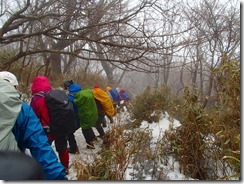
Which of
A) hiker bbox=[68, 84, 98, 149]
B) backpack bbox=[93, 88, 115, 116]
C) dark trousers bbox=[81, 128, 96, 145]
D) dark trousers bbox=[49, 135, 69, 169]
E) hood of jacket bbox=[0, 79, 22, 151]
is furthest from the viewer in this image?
backpack bbox=[93, 88, 115, 116]

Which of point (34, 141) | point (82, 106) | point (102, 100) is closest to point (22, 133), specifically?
point (34, 141)

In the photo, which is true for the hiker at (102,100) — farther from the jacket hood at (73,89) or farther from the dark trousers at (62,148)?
the dark trousers at (62,148)

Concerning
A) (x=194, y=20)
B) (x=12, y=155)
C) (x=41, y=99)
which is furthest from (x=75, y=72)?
(x=12, y=155)

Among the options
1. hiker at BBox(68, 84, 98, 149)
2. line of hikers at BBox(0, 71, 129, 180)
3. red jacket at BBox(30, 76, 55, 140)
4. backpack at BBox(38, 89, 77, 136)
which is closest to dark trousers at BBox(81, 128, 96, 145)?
line of hikers at BBox(0, 71, 129, 180)

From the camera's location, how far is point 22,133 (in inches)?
62.1

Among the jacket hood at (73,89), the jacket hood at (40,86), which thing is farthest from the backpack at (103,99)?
the jacket hood at (40,86)

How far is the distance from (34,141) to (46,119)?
1512 millimetres

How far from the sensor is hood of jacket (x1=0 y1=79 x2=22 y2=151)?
4.76 ft

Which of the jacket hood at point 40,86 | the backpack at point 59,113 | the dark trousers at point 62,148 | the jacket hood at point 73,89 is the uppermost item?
the jacket hood at point 73,89

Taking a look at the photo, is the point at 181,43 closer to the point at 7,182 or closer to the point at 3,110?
the point at 3,110

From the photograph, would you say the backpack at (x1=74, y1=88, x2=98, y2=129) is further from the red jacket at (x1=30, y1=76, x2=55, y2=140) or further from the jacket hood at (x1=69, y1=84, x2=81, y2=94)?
the red jacket at (x1=30, y1=76, x2=55, y2=140)

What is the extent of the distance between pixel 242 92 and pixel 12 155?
6.90 ft

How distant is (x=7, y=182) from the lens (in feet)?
3.01

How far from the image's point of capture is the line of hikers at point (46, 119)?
148 centimetres
